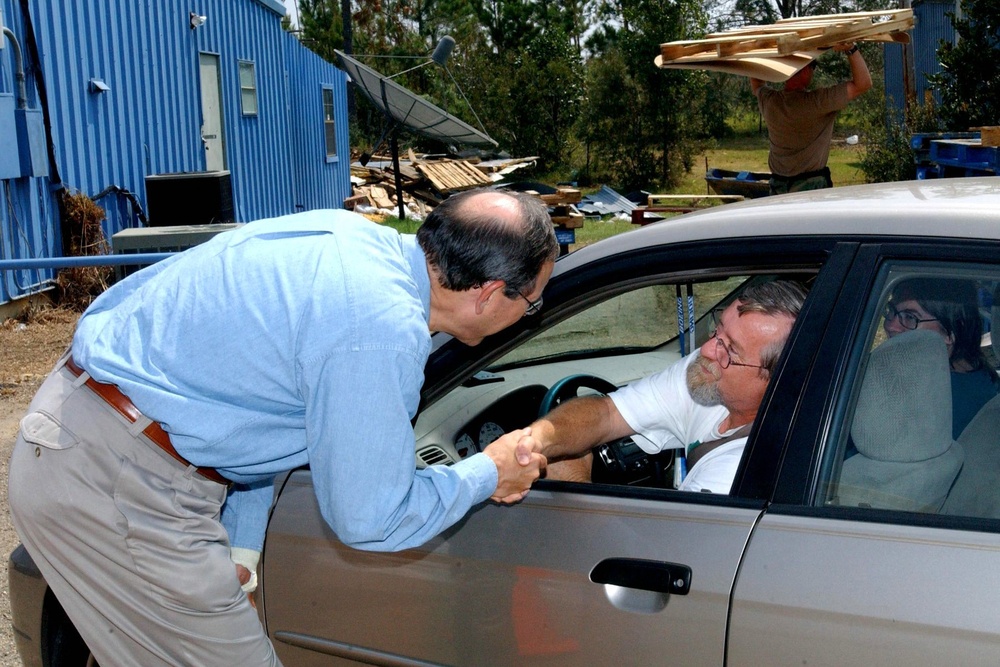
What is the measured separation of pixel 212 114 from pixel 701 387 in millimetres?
12865

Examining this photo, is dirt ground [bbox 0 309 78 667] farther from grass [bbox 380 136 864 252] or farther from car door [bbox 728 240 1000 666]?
grass [bbox 380 136 864 252]

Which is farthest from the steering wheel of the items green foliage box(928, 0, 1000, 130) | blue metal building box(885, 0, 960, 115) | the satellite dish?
blue metal building box(885, 0, 960, 115)

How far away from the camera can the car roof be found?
6.09 ft

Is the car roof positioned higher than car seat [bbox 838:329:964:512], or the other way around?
the car roof

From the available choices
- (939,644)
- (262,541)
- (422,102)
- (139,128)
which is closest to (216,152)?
(139,128)

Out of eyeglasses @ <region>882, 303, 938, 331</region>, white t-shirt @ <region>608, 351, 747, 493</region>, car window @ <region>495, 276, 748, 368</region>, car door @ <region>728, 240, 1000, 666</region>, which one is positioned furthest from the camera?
car window @ <region>495, 276, 748, 368</region>

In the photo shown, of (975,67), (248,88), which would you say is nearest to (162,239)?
(248,88)

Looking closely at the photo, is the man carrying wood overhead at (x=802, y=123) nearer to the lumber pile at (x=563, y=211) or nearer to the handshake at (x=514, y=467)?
the lumber pile at (x=563, y=211)

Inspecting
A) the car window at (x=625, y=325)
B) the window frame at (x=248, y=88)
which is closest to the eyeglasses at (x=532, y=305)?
the car window at (x=625, y=325)

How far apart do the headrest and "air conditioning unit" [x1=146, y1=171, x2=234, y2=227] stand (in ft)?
29.1

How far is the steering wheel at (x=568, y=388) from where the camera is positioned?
9.65 ft

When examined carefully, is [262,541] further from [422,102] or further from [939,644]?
[422,102]

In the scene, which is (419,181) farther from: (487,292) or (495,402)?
(487,292)

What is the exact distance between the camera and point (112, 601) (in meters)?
2.16
